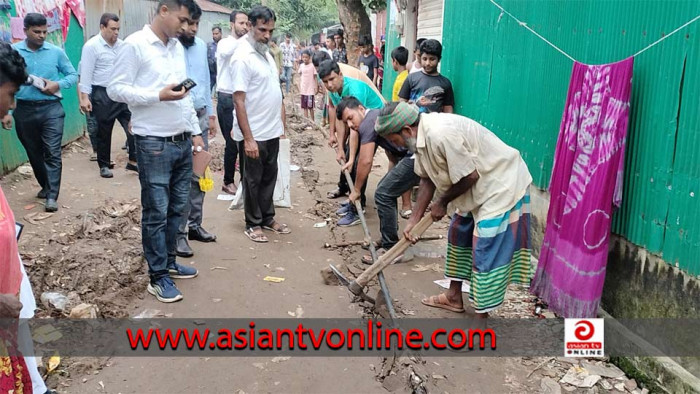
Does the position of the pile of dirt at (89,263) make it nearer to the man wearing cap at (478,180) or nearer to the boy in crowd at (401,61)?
the man wearing cap at (478,180)

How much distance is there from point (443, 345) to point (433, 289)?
3.18 ft

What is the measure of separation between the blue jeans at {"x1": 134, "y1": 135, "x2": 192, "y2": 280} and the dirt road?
0.41 meters

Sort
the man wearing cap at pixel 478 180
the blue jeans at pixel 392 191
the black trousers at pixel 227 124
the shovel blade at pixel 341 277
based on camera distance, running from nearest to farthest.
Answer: the man wearing cap at pixel 478 180 < the shovel blade at pixel 341 277 < the blue jeans at pixel 392 191 < the black trousers at pixel 227 124

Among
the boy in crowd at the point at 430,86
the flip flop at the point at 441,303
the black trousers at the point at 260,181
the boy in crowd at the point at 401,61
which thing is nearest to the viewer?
the flip flop at the point at 441,303

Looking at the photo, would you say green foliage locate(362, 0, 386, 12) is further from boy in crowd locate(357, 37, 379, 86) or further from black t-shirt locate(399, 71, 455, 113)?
black t-shirt locate(399, 71, 455, 113)

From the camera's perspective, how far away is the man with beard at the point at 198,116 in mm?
4980

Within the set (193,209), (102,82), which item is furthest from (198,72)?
(102,82)

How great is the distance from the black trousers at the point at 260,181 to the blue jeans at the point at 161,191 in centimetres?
126

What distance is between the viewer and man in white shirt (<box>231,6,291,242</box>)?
495cm

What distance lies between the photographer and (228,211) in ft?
21.0

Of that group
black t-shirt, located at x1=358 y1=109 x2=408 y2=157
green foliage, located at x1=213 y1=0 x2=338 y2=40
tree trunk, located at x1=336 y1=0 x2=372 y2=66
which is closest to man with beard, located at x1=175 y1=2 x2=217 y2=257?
black t-shirt, located at x1=358 y1=109 x2=408 y2=157

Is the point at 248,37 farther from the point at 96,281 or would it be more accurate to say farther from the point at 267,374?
the point at 267,374

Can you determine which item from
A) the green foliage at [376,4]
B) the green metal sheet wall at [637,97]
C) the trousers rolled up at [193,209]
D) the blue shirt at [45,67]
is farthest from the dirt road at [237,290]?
the green foliage at [376,4]

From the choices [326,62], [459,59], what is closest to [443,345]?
[326,62]
